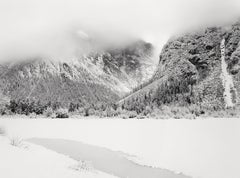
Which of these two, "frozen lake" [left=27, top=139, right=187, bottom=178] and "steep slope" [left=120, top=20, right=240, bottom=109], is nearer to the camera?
"frozen lake" [left=27, top=139, right=187, bottom=178]

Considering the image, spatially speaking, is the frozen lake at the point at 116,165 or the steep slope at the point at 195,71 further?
the steep slope at the point at 195,71

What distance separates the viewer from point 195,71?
156 m

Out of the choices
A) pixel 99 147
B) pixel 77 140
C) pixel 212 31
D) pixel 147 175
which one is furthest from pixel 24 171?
pixel 212 31

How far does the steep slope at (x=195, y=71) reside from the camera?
128 meters

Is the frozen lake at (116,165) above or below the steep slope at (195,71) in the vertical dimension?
below

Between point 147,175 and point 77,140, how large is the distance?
51.4ft

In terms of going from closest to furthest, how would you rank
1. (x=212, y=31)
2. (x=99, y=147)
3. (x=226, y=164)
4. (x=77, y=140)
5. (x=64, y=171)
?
(x=64, y=171) → (x=226, y=164) → (x=99, y=147) → (x=77, y=140) → (x=212, y=31)

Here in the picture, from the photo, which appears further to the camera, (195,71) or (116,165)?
(195,71)

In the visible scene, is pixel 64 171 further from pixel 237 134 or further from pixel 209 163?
pixel 237 134

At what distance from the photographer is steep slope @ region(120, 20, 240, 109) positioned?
128 meters

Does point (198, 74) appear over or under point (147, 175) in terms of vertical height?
over

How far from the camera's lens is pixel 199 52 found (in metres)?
172

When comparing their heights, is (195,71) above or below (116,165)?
above

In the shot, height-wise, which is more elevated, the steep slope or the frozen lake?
the steep slope
